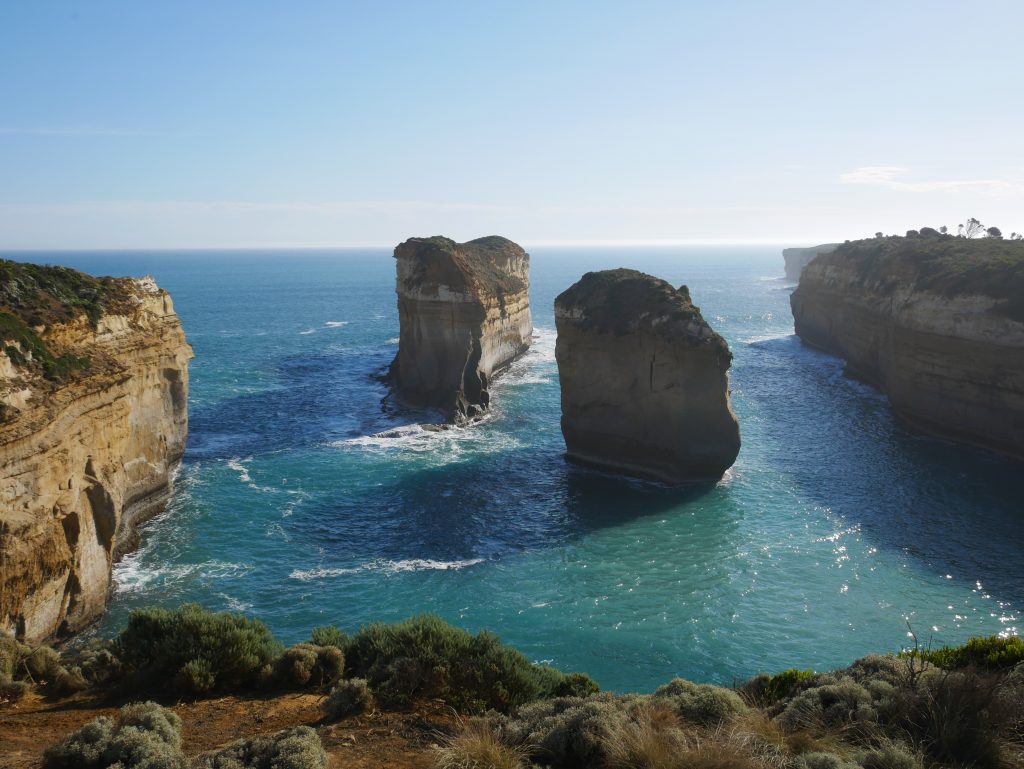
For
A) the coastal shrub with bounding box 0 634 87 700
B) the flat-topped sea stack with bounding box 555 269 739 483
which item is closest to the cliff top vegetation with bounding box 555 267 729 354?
the flat-topped sea stack with bounding box 555 269 739 483

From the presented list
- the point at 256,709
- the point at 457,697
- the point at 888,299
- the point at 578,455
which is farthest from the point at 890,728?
the point at 888,299

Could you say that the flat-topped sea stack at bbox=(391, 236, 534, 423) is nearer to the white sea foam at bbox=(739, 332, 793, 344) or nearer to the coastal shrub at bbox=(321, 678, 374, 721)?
the coastal shrub at bbox=(321, 678, 374, 721)

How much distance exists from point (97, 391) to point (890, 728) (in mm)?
24487

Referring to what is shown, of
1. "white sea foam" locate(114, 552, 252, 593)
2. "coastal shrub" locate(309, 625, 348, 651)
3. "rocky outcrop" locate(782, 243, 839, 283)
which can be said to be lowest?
"white sea foam" locate(114, 552, 252, 593)

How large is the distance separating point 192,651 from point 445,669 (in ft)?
15.5

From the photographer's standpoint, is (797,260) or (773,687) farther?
(797,260)

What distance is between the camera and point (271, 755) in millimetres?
9477

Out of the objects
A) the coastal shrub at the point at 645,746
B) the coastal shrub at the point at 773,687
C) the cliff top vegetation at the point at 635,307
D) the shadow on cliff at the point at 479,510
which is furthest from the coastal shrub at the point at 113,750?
the cliff top vegetation at the point at 635,307

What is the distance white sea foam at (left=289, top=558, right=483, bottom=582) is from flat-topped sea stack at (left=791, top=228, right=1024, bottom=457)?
2962 centimetres

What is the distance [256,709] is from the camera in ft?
41.0

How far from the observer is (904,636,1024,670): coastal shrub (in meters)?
13.0

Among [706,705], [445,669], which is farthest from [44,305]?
[706,705]

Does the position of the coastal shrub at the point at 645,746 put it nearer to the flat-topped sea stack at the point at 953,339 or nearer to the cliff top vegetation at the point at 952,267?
the flat-topped sea stack at the point at 953,339

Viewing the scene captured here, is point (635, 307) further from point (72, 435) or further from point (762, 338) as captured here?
point (762, 338)
